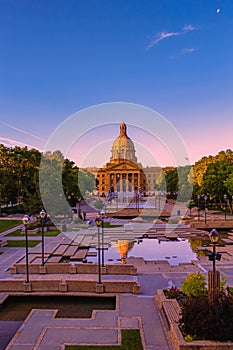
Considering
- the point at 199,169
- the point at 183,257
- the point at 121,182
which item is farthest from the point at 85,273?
the point at 121,182

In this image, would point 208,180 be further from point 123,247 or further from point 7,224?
point 7,224

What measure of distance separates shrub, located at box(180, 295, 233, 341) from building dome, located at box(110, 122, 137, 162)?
11826 centimetres

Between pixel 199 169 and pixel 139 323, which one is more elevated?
pixel 199 169

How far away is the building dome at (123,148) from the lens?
425 ft

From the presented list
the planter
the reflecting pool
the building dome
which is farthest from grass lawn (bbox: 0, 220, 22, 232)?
the building dome

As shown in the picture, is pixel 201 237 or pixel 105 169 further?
pixel 105 169

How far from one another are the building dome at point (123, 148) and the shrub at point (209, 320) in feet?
388

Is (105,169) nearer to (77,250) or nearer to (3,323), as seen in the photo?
(77,250)

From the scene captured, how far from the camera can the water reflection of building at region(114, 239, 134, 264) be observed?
2300 centimetres

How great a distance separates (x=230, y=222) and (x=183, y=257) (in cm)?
1433

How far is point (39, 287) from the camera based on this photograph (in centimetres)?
1523

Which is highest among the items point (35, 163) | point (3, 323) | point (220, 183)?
point (35, 163)

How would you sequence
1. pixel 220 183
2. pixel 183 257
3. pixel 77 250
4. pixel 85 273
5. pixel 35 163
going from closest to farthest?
pixel 85 273, pixel 183 257, pixel 77 250, pixel 220 183, pixel 35 163

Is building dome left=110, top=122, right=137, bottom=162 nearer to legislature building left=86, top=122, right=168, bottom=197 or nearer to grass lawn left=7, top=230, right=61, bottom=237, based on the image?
legislature building left=86, top=122, right=168, bottom=197
